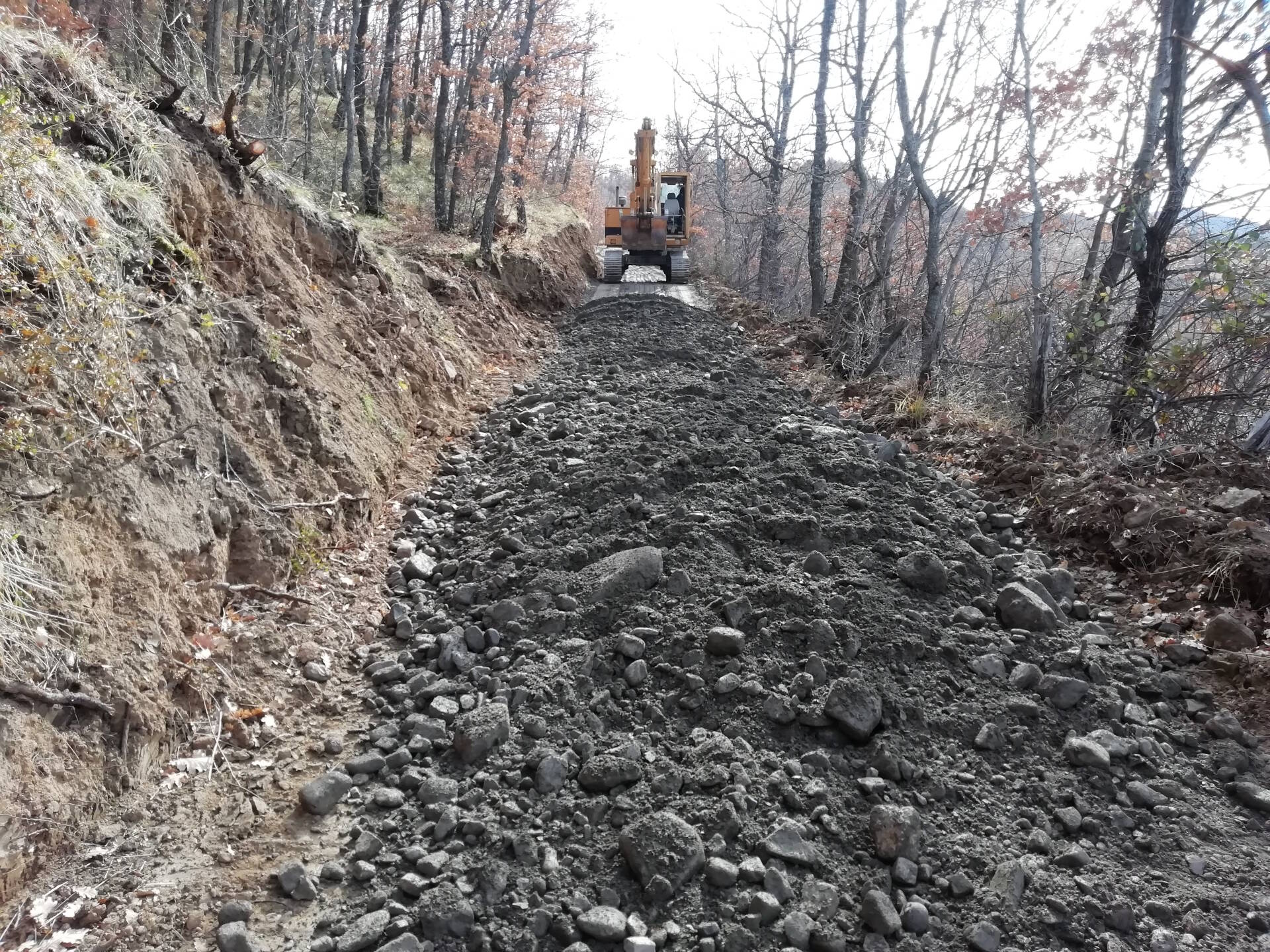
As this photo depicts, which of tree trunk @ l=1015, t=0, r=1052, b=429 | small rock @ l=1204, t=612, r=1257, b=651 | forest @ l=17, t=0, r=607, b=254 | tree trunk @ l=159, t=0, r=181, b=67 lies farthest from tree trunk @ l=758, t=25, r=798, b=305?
small rock @ l=1204, t=612, r=1257, b=651

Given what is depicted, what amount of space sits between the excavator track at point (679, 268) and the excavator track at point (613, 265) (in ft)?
4.09

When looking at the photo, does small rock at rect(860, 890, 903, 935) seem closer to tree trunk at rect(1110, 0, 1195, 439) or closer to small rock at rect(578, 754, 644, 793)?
small rock at rect(578, 754, 644, 793)

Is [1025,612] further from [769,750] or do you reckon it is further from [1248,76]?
[1248,76]

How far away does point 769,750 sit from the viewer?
8.96 ft

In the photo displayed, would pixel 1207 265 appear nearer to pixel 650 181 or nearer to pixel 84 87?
pixel 84 87

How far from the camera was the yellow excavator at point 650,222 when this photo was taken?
17406 mm

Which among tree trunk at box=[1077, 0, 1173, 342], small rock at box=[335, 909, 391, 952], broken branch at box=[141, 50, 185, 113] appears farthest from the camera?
tree trunk at box=[1077, 0, 1173, 342]

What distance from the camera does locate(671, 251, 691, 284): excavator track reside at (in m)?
17.3

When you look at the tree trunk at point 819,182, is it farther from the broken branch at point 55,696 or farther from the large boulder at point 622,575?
the broken branch at point 55,696

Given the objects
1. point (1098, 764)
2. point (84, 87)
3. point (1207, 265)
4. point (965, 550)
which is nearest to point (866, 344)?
point (1207, 265)

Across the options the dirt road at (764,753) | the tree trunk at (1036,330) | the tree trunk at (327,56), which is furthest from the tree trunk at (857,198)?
the tree trunk at (327,56)

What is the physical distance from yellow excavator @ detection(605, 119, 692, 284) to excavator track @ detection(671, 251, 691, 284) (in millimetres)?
15

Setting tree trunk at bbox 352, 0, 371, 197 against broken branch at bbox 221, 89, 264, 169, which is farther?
tree trunk at bbox 352, 0, 371, 197

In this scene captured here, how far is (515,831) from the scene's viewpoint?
2420 millimetres
